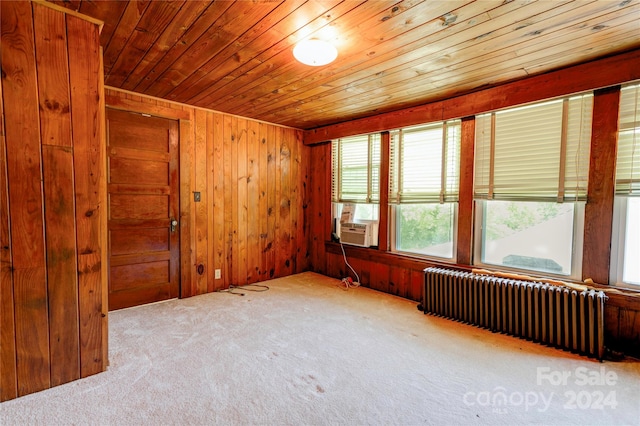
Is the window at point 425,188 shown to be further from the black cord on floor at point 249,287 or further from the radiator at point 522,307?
the black cord on floor at point 249,287

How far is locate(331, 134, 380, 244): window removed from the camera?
4.07 metres

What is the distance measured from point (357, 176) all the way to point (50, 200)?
3.32 meters

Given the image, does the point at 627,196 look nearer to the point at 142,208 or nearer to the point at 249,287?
the point at 249,287

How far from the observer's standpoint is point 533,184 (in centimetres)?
272

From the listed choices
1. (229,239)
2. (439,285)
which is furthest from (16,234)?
(439,285)

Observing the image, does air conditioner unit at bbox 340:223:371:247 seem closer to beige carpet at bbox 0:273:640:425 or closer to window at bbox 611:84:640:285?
beige carpet at bbox 0:273:640:425

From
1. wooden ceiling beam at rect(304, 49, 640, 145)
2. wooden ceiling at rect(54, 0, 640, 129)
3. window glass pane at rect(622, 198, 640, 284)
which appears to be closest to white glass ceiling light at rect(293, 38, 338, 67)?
wooden ceiling at rect(54, 0, 640, 129)

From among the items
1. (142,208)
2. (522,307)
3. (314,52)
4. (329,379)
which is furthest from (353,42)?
(142,208)

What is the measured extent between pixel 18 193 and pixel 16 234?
0.24 m

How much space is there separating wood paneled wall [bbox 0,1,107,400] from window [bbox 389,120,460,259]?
3.05m

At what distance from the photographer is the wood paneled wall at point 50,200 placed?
5.65 feet

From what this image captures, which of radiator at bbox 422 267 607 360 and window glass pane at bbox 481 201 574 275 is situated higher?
window glass pane at bbox 481 201 574 275

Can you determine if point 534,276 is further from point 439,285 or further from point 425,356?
point 425,356

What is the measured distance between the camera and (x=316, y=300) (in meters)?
3.58
